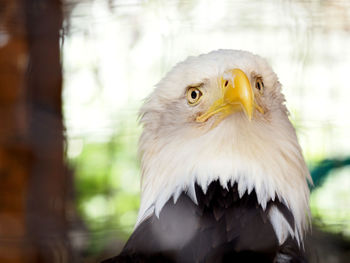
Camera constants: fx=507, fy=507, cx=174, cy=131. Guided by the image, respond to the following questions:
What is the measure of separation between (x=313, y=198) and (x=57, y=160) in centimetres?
99

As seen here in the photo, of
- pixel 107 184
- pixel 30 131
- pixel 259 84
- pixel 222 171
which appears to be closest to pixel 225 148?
pixel 222 171

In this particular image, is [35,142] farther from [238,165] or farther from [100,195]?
[238,165]

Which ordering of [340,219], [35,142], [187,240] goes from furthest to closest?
1. [35,142]
2. [340,219]
3. [187,240]

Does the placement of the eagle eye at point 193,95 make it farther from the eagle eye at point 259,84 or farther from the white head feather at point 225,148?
the eagle eye at point 259,84

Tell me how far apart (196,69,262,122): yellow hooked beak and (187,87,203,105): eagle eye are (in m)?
0.05

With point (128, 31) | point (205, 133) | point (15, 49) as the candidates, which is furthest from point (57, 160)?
point (205, 133)

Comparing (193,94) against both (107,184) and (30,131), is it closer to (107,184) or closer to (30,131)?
(30,131)

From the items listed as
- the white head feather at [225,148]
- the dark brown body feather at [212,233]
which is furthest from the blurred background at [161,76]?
the dark brown body feather at [212,233]

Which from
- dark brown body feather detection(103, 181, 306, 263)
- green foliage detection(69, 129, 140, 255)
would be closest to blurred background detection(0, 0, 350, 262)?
green foliage detection(69, 129, 140, 255)

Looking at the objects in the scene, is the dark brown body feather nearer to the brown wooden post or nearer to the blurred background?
the blurred background

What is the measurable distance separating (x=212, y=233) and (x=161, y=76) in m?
0.98

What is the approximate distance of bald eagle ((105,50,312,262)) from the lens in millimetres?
1002

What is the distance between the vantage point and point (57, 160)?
1.88 meters

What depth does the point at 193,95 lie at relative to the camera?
1.13 m
